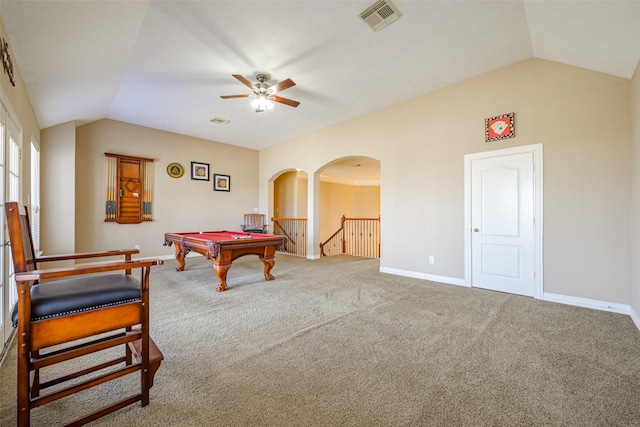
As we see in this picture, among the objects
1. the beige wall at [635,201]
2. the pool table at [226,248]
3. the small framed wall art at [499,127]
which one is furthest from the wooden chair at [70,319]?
the small framed wall art at [499,127]

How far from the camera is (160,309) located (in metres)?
3.01

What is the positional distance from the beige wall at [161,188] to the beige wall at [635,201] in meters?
7.30

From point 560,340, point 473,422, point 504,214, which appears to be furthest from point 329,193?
point 473,422

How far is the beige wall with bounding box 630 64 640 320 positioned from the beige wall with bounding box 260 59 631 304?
13 centimetres

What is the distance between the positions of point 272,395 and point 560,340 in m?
2.48

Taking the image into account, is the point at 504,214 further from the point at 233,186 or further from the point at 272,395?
the point at 233,186

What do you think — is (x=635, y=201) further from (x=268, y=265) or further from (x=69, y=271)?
(x=69, y=271)

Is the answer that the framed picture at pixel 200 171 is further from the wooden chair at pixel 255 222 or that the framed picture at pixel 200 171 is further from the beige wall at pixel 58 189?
the beige wall at pixel 58 189

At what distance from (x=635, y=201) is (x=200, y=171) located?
297 inches

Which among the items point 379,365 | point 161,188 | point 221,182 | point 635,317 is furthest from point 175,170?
point 635,317

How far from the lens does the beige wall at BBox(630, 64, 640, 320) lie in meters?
2.62

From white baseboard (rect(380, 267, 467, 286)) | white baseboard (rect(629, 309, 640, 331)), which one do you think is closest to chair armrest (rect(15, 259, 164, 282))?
white baseboard (rect(380, 267, 467, 286))

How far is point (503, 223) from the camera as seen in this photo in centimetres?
373

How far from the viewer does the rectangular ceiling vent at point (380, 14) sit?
8.45 feet
